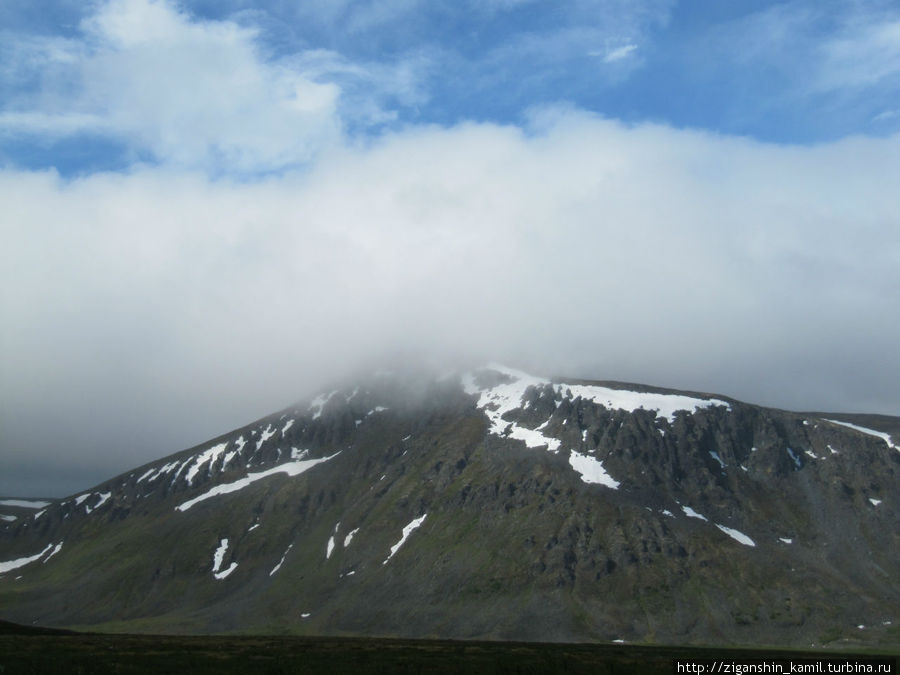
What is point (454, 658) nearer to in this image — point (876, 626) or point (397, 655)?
point (397, 655)

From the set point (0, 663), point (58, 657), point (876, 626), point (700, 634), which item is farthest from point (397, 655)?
point (876, 626)

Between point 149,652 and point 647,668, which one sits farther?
point 149,652

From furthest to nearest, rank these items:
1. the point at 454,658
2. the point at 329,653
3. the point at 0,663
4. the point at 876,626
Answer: the point at 876,626
the point at 329,653
the point at 454,658
the point at 0,663

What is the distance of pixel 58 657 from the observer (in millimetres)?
94062

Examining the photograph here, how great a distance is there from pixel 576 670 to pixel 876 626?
13881 cm

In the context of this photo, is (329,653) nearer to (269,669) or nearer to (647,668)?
(269,669)

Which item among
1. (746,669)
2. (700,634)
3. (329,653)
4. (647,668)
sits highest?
(746,669)

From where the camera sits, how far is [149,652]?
110 m

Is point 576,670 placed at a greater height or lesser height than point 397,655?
greater

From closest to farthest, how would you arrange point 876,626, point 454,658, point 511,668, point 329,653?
point 511,668
point 454,658
point 329,653
point 876,626

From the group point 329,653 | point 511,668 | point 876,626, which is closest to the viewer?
point 511,668

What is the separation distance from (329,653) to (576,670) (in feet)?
130

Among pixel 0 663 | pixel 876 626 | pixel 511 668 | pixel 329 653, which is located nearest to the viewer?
pixel 0 663

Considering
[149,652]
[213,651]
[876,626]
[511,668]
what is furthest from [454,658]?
[876,626]
